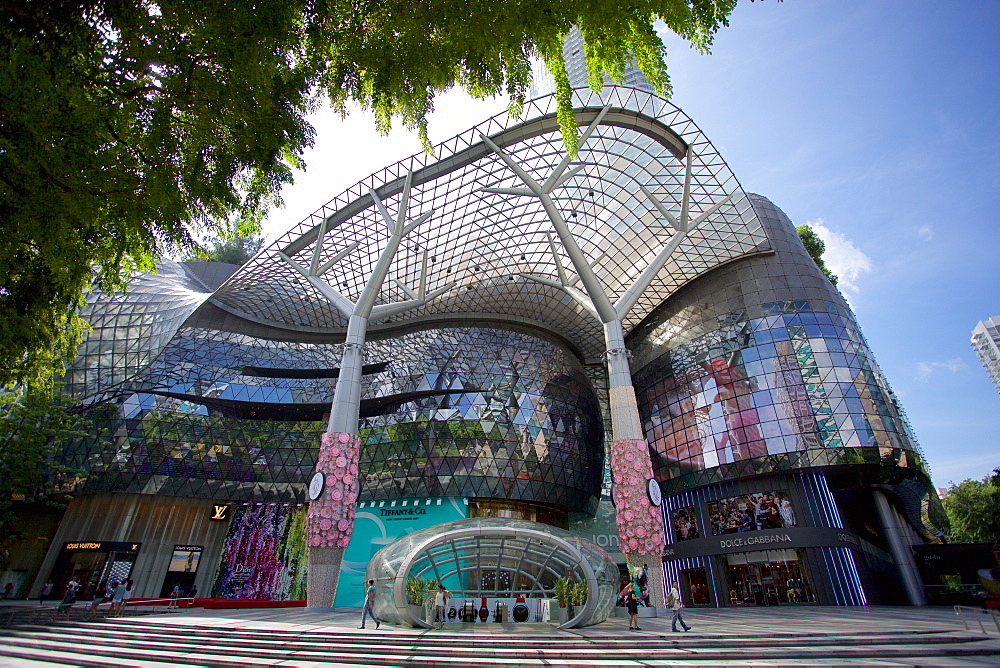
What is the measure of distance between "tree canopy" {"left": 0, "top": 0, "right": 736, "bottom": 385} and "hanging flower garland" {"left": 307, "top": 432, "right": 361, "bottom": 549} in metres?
18.0

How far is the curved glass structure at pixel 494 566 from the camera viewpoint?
52.5 feet

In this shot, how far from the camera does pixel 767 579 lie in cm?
3200

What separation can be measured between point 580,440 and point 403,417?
51.2ft

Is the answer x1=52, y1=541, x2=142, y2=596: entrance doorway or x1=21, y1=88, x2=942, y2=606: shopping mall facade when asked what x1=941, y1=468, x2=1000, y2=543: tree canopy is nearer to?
x1=21, y1=88, x2=942, y2=606: shopping mall facade

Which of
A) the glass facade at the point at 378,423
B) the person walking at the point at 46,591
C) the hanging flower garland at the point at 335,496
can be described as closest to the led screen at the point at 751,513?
the glass facade at the point at 378,423

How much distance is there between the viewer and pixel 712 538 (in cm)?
3441

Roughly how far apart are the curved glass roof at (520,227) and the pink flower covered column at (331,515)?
1260cm

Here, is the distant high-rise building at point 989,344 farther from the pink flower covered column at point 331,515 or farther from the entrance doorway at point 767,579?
the pink flower covered column at point 331,515

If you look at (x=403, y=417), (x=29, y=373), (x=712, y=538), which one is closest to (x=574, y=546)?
(x=29, y=373)

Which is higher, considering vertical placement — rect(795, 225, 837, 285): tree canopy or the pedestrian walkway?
rect(795, 225, 837, 285): tree canopy

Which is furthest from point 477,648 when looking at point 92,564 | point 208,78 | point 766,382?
point 92,564

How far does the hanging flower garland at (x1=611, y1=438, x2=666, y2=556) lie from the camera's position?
909 inches

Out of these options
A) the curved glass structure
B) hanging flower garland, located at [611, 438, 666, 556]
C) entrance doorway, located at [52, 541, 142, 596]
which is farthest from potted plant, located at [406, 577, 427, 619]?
entrance doorway, located at [52, 541, 142, 596]

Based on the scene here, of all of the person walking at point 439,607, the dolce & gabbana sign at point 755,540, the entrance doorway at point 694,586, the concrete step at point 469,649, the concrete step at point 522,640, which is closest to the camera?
the concrete step at point 469,649
